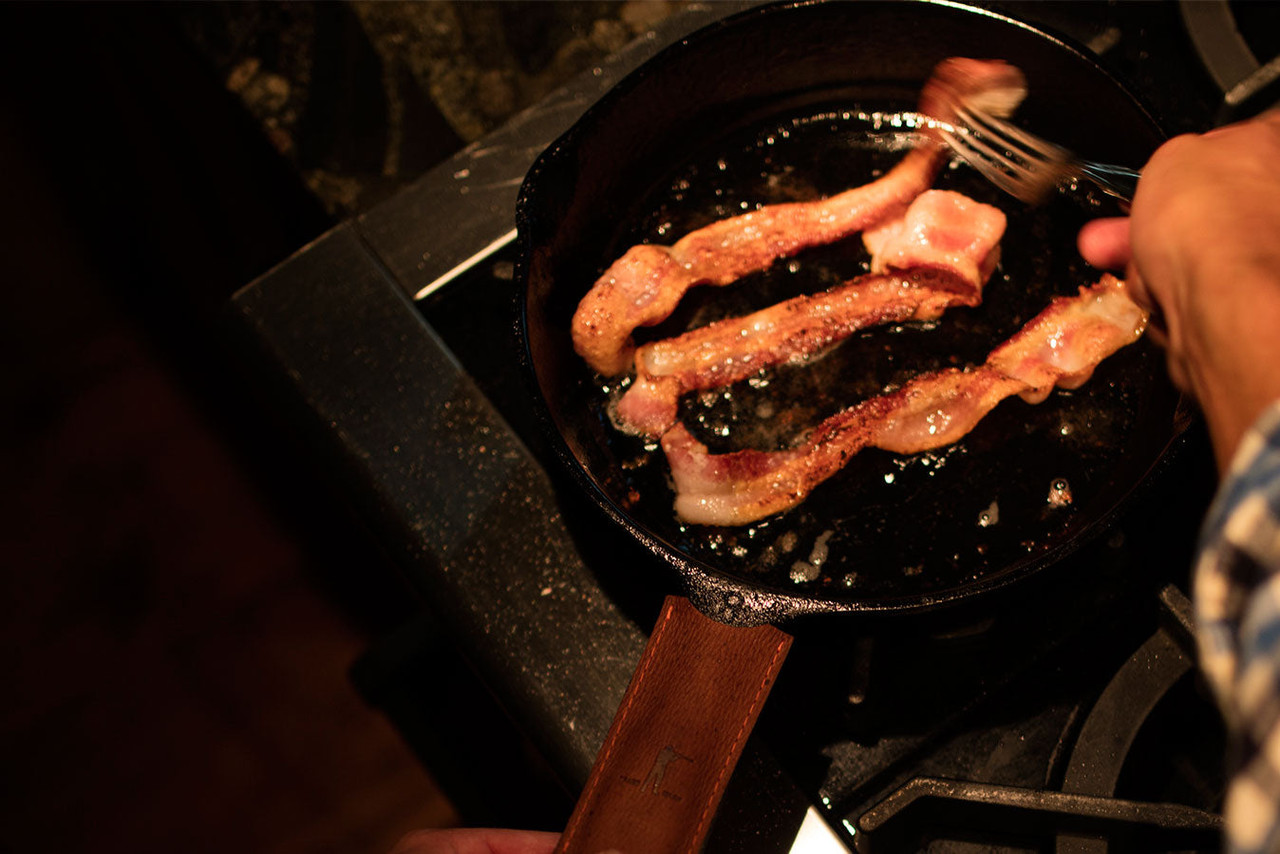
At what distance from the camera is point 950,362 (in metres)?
1.21

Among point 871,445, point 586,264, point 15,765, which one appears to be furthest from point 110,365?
point 871,445

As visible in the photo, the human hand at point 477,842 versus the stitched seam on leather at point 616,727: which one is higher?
the stitched seam on leather at point 616,727

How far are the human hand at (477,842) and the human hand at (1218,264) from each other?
0.75 m

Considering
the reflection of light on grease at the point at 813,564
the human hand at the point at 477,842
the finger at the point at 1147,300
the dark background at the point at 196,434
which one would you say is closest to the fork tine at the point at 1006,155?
the finger at the point at 1147,300

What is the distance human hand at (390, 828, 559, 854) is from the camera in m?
0.89

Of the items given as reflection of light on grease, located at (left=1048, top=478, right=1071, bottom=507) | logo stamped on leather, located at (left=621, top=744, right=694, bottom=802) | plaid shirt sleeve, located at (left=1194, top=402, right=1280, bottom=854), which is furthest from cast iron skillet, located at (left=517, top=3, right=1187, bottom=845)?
plaid shirt sleeve, located at (left=1194, top=402, right=1280, bottom=854)

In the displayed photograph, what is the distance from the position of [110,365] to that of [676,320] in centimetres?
169

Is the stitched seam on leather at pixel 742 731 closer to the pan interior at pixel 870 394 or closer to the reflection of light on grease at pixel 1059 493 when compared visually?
the pan interior at pixel 870 394

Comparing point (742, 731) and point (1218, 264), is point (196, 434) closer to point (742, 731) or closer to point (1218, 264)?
point (742, 731)

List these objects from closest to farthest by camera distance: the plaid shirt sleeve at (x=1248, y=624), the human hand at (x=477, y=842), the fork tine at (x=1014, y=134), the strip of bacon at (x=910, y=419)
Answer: the plaid shirt sleeve at (x=1248, y=624) < the human hand at (x=477, y=842) < the strip of bacon at (x=910, y=419) < the fork tine at (x=1014, y=134)

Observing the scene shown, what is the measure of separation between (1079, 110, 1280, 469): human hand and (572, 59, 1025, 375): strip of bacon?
47 cm

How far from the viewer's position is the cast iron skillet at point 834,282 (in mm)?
1081

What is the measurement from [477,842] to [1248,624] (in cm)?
76

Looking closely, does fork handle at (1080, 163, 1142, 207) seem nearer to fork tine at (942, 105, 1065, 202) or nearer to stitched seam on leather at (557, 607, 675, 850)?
fork tine at (942, 105, 1065, 202)
